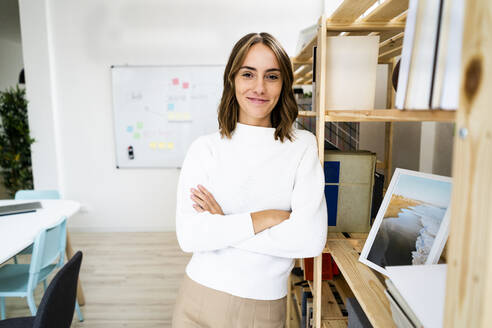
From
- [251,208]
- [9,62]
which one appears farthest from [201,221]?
[9,62]

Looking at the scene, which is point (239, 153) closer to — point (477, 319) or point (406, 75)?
point (406, 75)

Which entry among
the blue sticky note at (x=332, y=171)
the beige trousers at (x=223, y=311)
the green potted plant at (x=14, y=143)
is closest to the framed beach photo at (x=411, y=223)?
the blue sticky note at (x=332, y=171)

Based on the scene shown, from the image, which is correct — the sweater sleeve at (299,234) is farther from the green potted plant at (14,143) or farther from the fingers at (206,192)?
the green potted plant at (14,143)

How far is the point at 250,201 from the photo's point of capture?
113 centimetres

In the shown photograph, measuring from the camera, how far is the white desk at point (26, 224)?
1.55 m

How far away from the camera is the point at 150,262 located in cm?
305

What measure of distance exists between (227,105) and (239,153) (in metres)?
0.21

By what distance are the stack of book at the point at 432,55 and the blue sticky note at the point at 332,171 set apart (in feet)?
2.23

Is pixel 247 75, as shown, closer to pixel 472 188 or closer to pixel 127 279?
pixel 472 188

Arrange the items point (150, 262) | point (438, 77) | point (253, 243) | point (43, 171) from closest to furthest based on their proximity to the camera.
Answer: point (438, 77) < point (253, 243) < point (150, 262) < point (43, 171)

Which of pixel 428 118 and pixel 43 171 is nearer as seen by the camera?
pixel 428 118

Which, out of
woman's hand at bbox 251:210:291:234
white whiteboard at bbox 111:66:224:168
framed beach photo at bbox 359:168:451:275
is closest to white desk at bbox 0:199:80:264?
woman's hand at bbox 251:210:291:234

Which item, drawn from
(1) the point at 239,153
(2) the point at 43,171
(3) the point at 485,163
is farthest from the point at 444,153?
(2) the point at 43,171

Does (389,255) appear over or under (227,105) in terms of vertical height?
under
